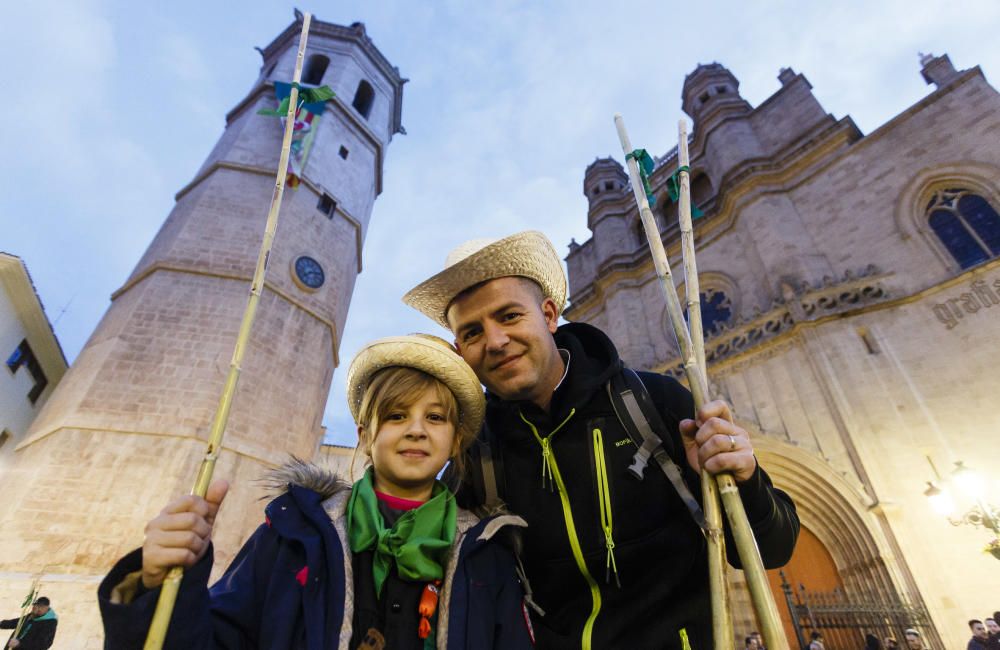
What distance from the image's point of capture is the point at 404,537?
1.59m

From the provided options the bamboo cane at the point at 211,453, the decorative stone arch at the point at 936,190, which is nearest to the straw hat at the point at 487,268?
the bamboo cane at the point at 211,453

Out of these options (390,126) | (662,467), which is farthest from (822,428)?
(390,126)

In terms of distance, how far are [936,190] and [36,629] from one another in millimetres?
17298

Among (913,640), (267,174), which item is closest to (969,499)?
(913,640)

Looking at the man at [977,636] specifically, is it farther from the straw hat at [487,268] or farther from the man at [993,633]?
the straw hat at [487,268]

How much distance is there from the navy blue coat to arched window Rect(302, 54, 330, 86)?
19260mm

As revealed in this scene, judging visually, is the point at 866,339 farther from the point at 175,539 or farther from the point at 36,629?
the point at 36,629

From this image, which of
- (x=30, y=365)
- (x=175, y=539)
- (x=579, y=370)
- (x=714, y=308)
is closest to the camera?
(x=175, y=539)

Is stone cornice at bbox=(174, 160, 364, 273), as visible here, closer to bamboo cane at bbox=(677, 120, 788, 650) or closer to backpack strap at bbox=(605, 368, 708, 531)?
backpack strap at bbox=(605, 368, 708, 531)

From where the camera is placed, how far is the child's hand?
3.67ft

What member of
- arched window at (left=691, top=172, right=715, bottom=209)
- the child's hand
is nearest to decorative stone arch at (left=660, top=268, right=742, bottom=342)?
arched window at (left=691, top=172, right=715, bottom=209)

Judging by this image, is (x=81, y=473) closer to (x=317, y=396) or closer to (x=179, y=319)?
(x=179, y=319)

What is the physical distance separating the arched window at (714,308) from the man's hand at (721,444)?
12.5 meters

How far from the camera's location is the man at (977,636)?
18.2 ft
